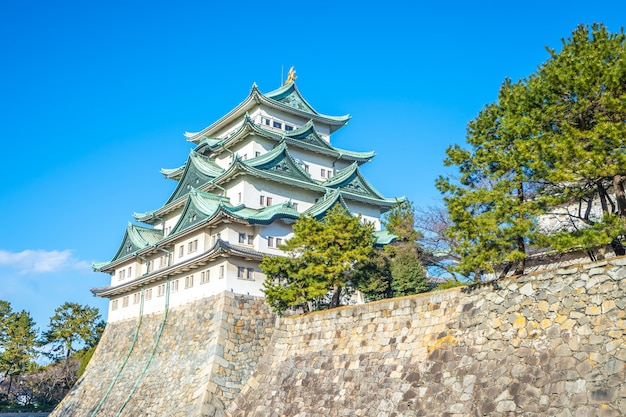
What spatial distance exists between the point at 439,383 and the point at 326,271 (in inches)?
385

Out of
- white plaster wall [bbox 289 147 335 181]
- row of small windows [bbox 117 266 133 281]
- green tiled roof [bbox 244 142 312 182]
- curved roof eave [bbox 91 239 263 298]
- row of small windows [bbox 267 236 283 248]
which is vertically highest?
white plaster wall [bbox 289 147 335 181]

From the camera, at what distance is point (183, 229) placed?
3203 cm

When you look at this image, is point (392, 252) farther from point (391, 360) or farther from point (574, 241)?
point (574, 241)

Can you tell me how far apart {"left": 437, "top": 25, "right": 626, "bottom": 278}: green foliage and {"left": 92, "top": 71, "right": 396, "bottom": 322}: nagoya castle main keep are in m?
13.7

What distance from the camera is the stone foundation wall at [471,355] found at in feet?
41.8

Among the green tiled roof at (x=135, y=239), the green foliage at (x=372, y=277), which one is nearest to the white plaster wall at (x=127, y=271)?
the green tiled roof at (x=135, y=239)

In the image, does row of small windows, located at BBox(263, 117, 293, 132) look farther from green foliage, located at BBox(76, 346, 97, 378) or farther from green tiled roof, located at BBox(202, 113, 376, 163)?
green foliage, located at BBox(76, 346, 97, 378)

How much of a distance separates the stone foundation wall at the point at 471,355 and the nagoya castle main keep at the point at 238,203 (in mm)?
8131

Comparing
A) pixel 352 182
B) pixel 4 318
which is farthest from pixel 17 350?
Answer: pixel 352 182

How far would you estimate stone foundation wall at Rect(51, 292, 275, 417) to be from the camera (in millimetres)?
25172

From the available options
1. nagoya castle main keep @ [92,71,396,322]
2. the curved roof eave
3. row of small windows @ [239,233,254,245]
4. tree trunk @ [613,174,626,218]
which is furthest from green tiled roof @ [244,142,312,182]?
tree trunk @ [613,174,626,218]

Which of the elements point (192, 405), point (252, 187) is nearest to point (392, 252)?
point (252, 187)

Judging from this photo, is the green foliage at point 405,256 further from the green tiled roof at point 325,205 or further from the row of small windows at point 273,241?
the row of small windows at point 273,241

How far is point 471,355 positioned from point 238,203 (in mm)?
19555
